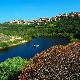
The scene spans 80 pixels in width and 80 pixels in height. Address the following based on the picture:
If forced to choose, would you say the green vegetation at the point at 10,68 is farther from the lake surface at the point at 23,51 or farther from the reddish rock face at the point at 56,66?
the lake surface at the point at 23,51

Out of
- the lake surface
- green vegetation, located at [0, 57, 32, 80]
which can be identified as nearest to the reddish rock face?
green vegetation, located at [0, 57, 32, 80]

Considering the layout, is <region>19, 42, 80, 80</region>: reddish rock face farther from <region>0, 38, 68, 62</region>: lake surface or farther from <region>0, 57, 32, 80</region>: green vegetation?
<region>0, 38, 68, 62</region>: lake surface

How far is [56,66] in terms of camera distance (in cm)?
2105

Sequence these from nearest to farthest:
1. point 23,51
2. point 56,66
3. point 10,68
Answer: point 56,66 → point 10,68 → point 23,51

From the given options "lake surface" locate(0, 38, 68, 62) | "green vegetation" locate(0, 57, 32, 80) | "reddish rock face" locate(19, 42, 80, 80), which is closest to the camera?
"reddish rock face" locate(19, 42, 80, 80)

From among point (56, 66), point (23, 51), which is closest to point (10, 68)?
point (56, 66)

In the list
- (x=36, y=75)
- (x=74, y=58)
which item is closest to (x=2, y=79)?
(x=36, y=75)

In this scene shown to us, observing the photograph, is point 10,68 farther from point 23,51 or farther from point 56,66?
point 23,51

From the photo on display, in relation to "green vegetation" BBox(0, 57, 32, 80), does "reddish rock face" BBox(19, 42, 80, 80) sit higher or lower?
higher

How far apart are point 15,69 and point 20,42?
552 ft

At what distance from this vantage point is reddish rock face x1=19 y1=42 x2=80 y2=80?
20.5 metres

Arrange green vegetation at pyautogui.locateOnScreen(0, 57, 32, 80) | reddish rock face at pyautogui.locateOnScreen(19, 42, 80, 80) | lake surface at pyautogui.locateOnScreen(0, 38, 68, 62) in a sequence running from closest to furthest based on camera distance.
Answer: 1. reddish rock face at pyautogui.locateOnScreen(19, 42, 80, 80)
2. green vegetation at pyautogui.locateOnScreen(0, 57, 32, 80)
3. lake surface at pyautogui.locateOnScreen(0, 38, 68, 62)

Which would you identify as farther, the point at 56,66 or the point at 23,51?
the point at 23,51

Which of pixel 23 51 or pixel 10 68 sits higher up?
pixel 10 68
